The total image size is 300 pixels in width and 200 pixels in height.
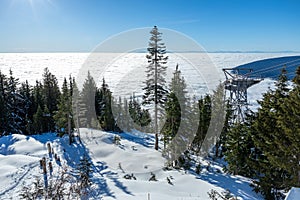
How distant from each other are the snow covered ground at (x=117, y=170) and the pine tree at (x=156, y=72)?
146 inches

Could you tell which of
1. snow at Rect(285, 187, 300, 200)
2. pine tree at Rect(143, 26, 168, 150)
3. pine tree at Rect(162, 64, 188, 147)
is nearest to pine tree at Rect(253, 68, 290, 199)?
pine tree at Rect(162, 64, 188, 147)

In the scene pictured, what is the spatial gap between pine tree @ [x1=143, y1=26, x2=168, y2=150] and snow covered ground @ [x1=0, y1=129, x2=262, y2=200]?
3710 mm

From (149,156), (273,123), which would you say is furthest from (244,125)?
(149,156)

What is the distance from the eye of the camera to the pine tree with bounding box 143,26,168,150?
62.3 ft

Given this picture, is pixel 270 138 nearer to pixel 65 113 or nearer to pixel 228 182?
pixel 228 182

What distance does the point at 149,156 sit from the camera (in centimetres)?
1836

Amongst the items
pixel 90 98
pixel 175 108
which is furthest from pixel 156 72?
pixel 90 98

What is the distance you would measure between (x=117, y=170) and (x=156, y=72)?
829cm

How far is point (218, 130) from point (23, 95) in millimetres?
30270

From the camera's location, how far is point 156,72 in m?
19.2

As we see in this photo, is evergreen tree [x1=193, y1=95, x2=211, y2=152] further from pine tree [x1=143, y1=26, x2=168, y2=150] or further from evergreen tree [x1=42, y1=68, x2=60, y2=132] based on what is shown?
evergreen tree [x1=42, y1=68, x2=60, y2=132]

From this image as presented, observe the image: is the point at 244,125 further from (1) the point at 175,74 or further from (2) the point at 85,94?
(2) the point at 85,94

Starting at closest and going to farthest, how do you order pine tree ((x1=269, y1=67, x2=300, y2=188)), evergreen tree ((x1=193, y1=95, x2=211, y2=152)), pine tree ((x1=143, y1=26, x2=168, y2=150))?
1. pine tree ((x1=269, y1=67, x2=300, y2=188))
2. pine tree ((x1=143, y1=26, x2=168, y2=150))
3. evergreen tree ((x1=193, y1=95, x2=211, y2=152))

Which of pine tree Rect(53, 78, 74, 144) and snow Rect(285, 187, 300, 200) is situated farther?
pine tree Rect(53, 78, 74, 144)
